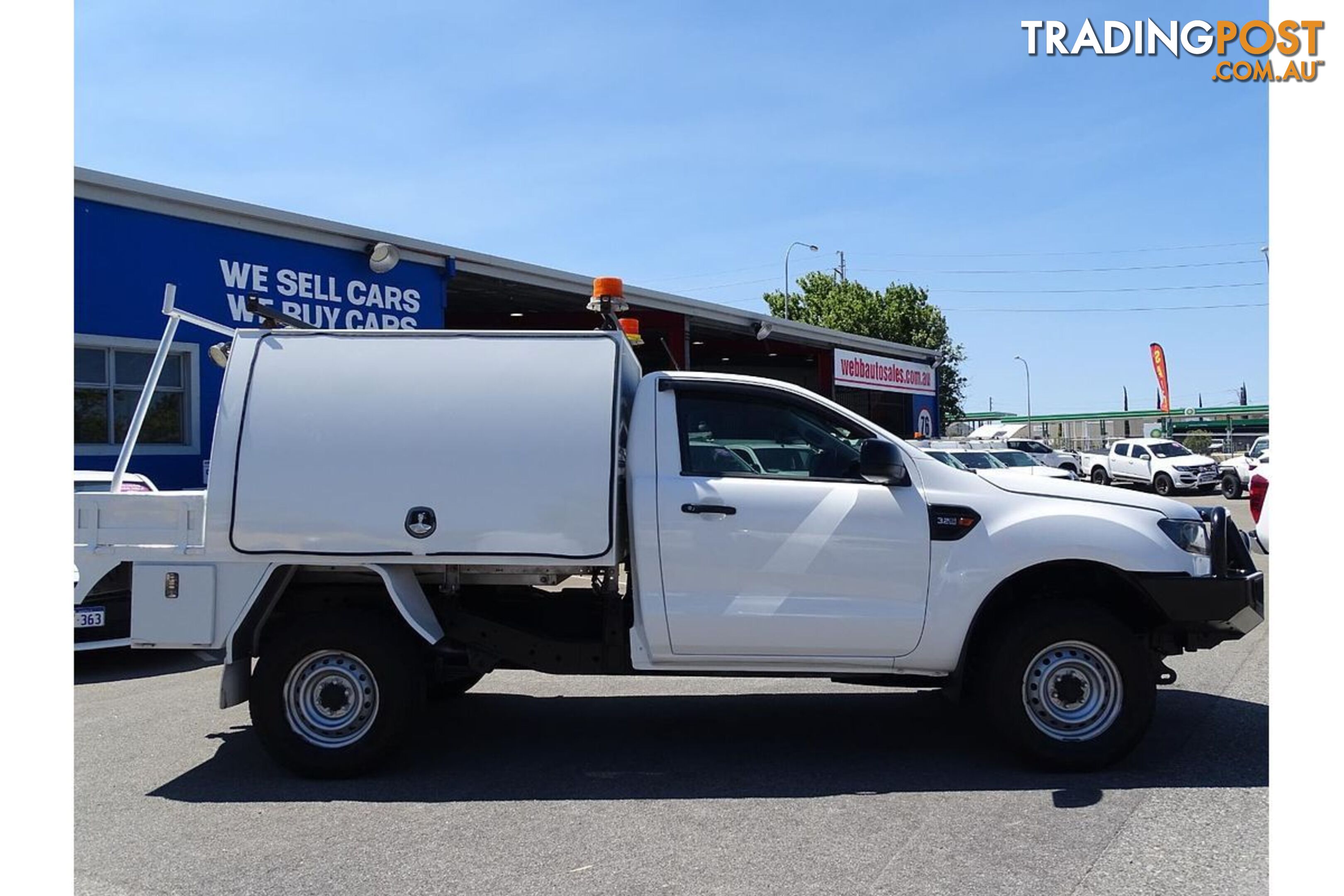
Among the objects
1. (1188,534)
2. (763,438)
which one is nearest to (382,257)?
(763,438)

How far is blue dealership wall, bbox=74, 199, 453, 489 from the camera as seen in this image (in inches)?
539

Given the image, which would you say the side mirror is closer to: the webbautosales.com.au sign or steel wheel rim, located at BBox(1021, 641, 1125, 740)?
steel wheel rim, located at BBox(1021, 641, 1125, 740)

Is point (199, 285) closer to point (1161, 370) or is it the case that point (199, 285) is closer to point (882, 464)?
point (882, 464)

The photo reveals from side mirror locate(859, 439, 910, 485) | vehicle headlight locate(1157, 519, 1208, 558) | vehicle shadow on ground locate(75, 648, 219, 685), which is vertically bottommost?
vehicle shadow on ground locate(75, 648, 219, 685)

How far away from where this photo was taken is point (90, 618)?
842 centimetres

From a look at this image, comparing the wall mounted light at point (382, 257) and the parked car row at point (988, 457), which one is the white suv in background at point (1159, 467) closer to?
the parked car row at point (988, 457)

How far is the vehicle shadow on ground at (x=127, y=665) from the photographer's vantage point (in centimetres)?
888

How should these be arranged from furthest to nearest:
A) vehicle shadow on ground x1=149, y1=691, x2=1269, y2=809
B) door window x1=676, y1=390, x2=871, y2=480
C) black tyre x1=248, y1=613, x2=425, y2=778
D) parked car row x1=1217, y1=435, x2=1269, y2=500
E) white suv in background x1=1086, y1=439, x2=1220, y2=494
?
white suv in background x1=1086, y1=439, x2=1220, y2=494, parked car row x1=1217, y1=435, x2=1269, y2=500, door window x1=676, y1=390, x2=871, y2=480, black tyre x1=248, y1=613, x2=425, y2=778, vehicle shadow on ground x1=149, y1=691, x2=1269, y2=809

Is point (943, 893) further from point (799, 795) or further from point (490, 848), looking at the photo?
point (490, 848)

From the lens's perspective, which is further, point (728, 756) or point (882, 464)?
point (728, 756)

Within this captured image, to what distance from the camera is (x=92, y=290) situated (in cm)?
1359

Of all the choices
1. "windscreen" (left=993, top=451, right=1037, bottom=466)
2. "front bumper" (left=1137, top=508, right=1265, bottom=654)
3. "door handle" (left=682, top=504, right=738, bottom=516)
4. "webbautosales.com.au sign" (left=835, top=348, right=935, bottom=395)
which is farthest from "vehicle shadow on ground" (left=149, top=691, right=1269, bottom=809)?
"webbautosales.com.au sign" (left=835, top=348, right=935, bottom=395)

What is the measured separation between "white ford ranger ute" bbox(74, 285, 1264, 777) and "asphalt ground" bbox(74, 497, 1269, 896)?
43cm

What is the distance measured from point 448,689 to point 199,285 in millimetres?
9519
